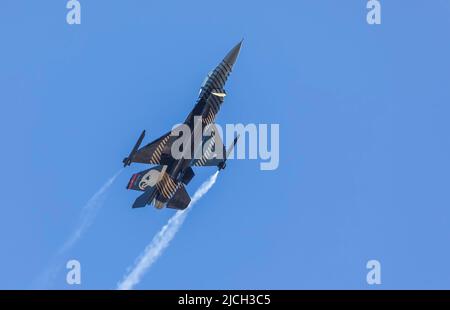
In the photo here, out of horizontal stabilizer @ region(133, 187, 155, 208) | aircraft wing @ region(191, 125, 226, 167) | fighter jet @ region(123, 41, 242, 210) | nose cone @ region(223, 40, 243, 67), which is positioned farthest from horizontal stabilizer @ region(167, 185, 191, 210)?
nose cone @ region(223, 40, 243, 67)

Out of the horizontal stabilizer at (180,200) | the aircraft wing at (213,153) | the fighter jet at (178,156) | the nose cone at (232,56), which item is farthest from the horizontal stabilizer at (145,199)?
the nose cone at (232,56)

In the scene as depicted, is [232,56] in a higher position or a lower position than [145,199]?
higher

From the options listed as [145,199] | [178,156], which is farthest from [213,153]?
[145,199]

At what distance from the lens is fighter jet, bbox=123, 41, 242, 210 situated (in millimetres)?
84188

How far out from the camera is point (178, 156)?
8431 centimetres

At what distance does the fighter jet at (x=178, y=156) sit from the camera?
3314 inches

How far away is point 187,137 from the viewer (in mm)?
84125

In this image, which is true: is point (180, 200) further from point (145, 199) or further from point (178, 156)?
point (178, 156)

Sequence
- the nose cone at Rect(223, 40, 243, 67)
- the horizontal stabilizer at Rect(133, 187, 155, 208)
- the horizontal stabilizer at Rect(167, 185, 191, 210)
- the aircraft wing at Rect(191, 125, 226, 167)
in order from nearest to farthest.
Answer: the horizontal stabilizer at Rect(133, 187, 155, 208)
the nose cone at Rect(223, 40, 243, 67)
the horizontal stabilizer at Rect(167, 185, 191, 210)
the aircraft wing at Rect(191, 125, 226, 167)

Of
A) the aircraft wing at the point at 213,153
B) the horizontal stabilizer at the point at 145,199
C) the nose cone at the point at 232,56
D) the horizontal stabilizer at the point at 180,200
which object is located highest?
the nose cone at the point at 232,56

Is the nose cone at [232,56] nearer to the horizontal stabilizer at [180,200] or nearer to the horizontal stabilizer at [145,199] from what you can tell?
the horizontal stabilizer at [180,200]

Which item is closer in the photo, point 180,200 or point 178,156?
point 178,156

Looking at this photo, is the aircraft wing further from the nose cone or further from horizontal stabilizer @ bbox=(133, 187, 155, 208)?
the nose cone
